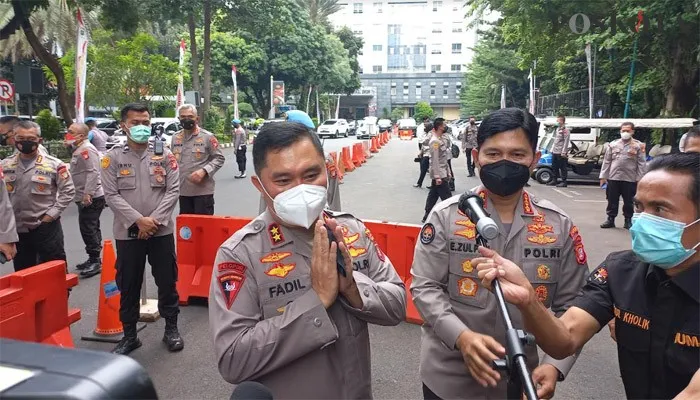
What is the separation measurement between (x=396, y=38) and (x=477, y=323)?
7252 cm

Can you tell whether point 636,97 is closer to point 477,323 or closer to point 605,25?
point 605,25

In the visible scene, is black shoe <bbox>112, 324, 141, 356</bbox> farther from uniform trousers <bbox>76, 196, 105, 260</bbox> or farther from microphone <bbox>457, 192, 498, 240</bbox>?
microphone <bbox>457, 192, 498, 240</bbox>

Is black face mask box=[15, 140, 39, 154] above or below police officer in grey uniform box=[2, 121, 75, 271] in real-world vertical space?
Result: above

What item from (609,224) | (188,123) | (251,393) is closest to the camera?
(251,393)

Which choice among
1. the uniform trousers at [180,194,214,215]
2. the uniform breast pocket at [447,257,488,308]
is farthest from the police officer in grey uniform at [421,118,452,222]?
the uniform breast pocket at [447,257,488,308]

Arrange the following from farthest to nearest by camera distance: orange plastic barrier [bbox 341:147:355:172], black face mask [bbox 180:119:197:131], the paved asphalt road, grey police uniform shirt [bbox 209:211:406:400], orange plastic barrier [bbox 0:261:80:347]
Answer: orange plastic barrier [bbox 341:147:355:172] < black face mask [bbox 180:119:197:131] < the paved asphalt road < orange plastic barrier [bbox 0:261:80:347] < grey police uniform shirt [bbox 209:211:406:400]

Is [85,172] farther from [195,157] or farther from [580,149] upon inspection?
[580,149]

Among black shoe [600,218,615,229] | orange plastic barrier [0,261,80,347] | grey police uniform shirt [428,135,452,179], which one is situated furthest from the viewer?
grey police uniform shirt [428,135,452,179]

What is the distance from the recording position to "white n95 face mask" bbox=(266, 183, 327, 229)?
1.71m

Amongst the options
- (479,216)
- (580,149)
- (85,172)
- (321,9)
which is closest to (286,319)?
(479,216)

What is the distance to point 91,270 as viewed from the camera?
632 cm

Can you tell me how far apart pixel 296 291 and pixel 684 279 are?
3.94 ft

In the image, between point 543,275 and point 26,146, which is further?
point 26,146

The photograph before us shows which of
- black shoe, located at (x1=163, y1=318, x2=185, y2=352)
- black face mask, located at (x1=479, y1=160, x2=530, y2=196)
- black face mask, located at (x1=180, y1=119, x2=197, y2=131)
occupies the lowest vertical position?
black shoe, located at (x1=163, y1=318, x2=185, y2=352)
